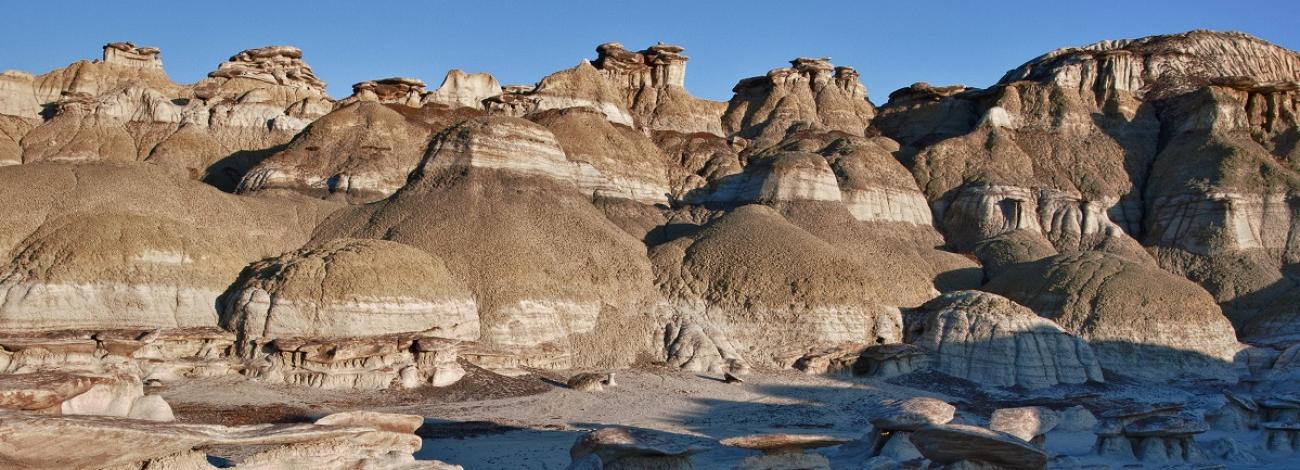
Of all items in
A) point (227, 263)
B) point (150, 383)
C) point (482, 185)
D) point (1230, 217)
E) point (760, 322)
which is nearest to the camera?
point (150, 383)

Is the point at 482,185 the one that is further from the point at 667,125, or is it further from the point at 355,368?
the point at 667,125

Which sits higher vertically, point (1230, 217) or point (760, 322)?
point (1230, 217)

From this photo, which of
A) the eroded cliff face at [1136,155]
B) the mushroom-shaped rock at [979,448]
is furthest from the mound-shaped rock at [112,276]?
the eroded cliff face at [1136,155]

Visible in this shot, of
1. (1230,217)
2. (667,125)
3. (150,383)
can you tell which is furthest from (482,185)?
(1230,217)

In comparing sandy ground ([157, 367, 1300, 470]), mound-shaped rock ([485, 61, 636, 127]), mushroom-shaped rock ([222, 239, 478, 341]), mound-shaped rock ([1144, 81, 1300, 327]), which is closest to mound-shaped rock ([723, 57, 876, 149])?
mound-shaped rock ([485, 61, 636, 127])

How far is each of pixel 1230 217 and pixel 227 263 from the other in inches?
2053

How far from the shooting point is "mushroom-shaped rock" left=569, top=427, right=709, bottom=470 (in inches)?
706

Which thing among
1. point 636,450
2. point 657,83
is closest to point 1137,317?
point 636,450

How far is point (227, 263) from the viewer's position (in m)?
36.7

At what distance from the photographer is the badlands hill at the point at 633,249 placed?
29558mm

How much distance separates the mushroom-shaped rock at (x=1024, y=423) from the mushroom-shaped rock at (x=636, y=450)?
956cm

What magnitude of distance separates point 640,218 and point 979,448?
1430 inches

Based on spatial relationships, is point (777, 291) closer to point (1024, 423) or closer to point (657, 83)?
point (1024, 423)

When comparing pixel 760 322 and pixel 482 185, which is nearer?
pixel 760 322
